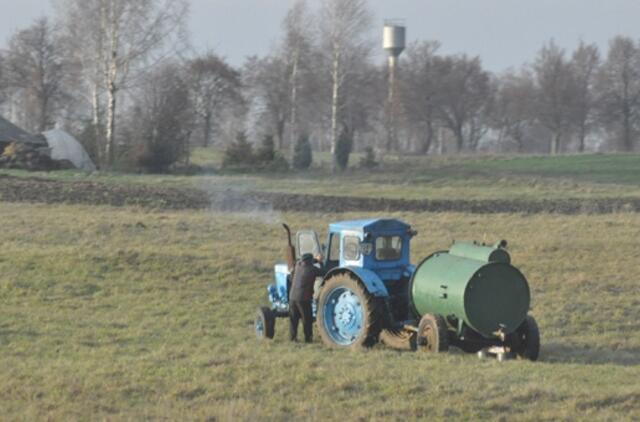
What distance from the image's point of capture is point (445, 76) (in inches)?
3693

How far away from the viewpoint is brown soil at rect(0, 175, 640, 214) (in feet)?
120

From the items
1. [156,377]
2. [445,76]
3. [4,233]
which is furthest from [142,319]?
[445,76]

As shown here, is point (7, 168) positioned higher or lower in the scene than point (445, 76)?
lower

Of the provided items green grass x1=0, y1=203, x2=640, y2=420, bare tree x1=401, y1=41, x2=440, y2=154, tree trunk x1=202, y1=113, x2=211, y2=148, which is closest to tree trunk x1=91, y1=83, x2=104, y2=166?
tree trunk x1=202, y1=113, x2=211, y2=148

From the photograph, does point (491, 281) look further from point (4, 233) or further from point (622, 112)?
point (622, 112)

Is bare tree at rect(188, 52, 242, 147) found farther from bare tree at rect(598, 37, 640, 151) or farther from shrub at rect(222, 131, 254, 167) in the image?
bare tree at rect(598, 37, 640, 151)

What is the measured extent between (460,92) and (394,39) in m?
7.37

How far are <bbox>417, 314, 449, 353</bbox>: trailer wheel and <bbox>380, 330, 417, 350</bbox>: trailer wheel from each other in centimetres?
39

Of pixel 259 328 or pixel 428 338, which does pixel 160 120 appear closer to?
pixel 259 328

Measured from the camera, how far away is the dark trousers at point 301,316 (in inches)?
596

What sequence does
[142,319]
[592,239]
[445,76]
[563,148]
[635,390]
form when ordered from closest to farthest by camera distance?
[635,390] < [142,319] < [592,239] < [445,76] < [563,148]

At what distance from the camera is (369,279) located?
1430 centimetres

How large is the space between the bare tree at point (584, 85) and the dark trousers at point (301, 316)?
82988mm

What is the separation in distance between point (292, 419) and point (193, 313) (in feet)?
27.0
